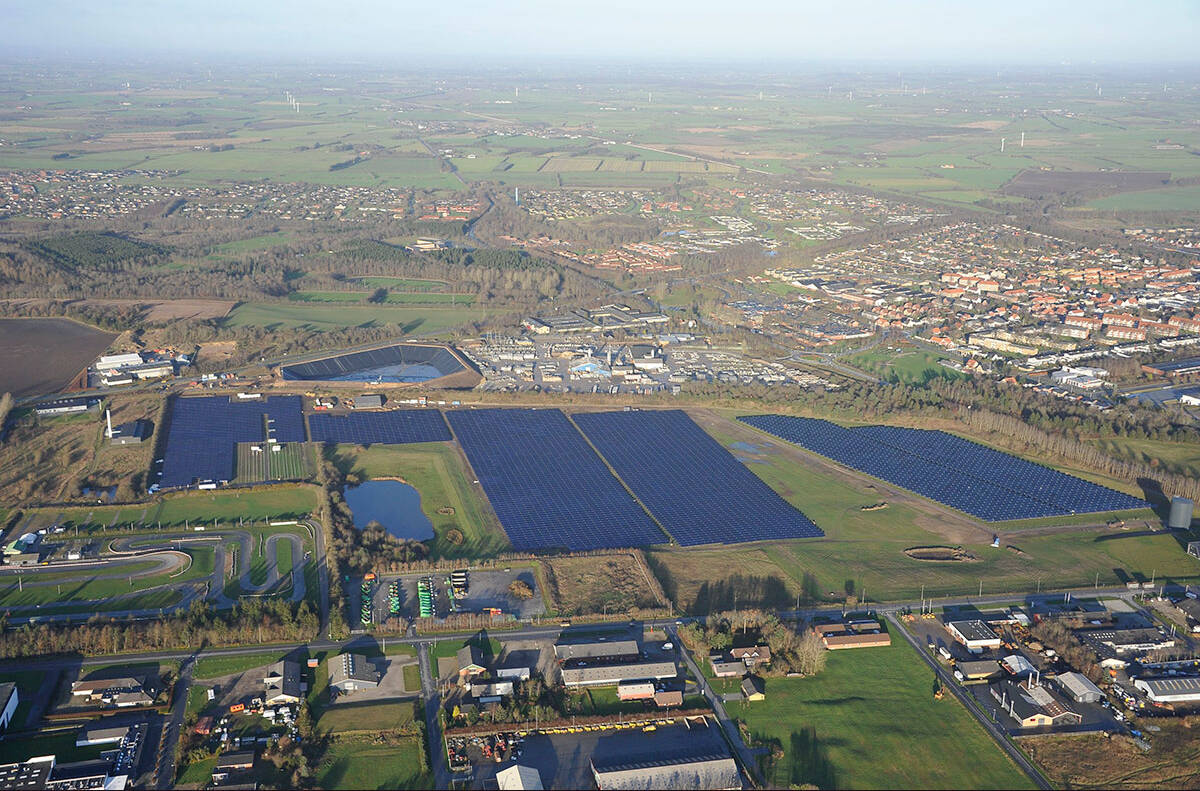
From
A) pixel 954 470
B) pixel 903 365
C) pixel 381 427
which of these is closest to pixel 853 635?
pixel 954 470

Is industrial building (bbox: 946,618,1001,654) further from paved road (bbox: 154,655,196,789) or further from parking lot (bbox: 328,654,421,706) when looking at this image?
paved road (bbox: 154,655,196,789)

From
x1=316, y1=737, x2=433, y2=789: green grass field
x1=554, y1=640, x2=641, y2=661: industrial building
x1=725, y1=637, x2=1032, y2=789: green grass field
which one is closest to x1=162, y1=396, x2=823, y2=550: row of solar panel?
x1=554, y1=640, x2=641, y2=661: industrial building

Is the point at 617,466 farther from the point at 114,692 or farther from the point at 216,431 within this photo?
the point at 114,692

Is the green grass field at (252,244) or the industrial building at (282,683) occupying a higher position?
the green grass field at (252,244)

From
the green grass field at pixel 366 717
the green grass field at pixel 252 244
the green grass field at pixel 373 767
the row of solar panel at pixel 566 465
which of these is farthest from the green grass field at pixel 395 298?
the green grass field at pixel 373 767

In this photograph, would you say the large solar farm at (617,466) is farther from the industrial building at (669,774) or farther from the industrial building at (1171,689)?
the industrial building at (669,774)

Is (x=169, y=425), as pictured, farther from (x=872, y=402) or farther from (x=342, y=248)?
(x=342, y=248)

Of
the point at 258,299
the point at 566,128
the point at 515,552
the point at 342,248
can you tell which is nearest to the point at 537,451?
the point at 515,552

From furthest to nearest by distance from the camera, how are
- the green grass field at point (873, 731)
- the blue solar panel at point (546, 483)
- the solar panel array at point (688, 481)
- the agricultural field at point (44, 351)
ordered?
the agricultural field at point (44, 351) → the solar panel array at point (688, 481) → the blue solar panel at point (546, 483) → the green grass field at point (873, 731)
